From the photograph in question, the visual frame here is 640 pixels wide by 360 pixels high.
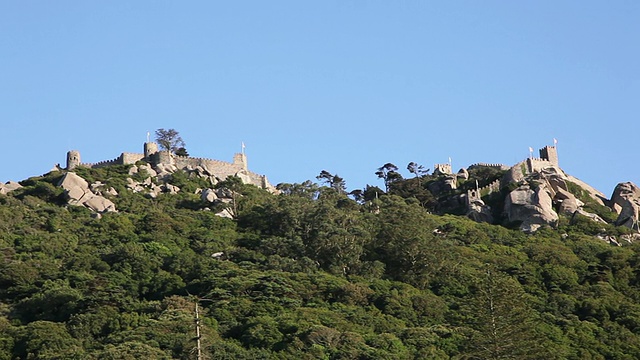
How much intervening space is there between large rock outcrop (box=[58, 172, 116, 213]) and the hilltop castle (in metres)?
5.91

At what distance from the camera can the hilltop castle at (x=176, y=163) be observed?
93.6 meters

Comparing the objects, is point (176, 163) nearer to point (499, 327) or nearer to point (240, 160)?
point (240, 160)

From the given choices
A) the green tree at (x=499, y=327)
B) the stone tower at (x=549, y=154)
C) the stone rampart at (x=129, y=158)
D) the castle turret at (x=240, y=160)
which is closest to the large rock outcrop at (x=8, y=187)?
the stone rampart at (x=129, y=158)

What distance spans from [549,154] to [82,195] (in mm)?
36475

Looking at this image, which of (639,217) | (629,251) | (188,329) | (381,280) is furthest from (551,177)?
(188,329)

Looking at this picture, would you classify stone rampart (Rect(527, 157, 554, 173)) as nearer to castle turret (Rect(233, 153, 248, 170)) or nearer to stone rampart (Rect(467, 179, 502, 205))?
stone rampart (Rect(467, 179, 502, 205))

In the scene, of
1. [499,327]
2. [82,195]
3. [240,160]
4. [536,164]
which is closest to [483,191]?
[536,164]

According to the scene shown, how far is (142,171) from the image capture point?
91250 mm

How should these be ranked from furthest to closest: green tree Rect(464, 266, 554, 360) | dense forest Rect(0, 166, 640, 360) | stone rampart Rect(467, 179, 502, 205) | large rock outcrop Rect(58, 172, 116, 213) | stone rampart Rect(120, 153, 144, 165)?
stone rampart Rect(467, 179, 502, 205), stone rampart Rect(120, 153, 144, 165), large rock outcrop Rect(58, 172, 116, 213), dense forest Rect(0, 166, 640, 360), green tree Rect(464, 266, 554, 360)

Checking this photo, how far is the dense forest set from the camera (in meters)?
59.0

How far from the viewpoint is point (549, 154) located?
10294cm

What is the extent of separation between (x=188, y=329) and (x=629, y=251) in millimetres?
32255

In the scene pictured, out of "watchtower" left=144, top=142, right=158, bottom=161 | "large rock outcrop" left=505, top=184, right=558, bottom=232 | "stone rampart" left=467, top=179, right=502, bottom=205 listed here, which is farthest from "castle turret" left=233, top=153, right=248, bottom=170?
"large rock outcrop" left=505, top=184, right=558, bottom=232

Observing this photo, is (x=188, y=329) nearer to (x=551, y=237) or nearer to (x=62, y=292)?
(x=62, y=292)
